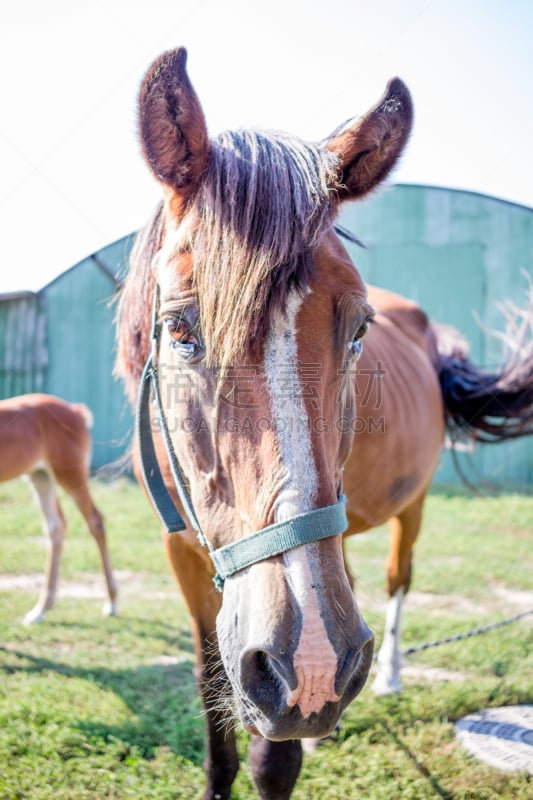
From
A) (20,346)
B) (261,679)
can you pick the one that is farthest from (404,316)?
(20,346)

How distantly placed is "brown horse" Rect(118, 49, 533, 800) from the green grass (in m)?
0.81

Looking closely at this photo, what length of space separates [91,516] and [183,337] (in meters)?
3.57

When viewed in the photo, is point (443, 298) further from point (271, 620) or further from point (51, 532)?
point (271, 620)

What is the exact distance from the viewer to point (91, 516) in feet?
15.2

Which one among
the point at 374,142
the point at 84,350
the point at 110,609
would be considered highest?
the point at 374,142

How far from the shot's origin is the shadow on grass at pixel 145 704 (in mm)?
2697

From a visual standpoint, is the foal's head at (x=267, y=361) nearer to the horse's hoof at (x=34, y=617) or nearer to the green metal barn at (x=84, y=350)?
the horse's hoof at (x=34, y=617)

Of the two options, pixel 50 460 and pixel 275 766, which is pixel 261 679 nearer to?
pixel 275 766

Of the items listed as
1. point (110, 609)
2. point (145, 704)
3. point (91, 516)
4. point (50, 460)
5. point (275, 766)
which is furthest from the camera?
point (91, 516)

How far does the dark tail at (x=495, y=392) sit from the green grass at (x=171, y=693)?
143 centimetres

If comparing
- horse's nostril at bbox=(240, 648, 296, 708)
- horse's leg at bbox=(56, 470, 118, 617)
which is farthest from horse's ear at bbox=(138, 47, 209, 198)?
horse's leg at bbox=(56, 470, 118, 617)

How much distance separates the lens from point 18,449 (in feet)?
13.4

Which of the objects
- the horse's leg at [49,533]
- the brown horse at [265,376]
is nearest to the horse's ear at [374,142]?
the brown horse at [265,376]

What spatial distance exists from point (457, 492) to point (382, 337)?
761cm
